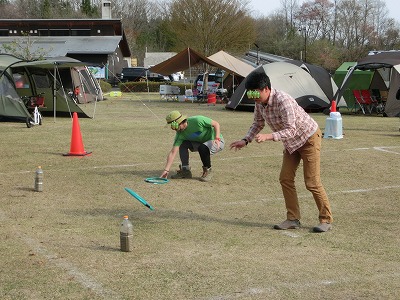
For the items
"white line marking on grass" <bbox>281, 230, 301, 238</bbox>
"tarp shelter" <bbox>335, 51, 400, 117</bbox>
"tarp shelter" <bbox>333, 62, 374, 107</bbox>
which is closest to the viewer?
"white line marking on grass" <bbox>281, 230, 301, 238</bbox>

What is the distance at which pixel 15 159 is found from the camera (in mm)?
12953

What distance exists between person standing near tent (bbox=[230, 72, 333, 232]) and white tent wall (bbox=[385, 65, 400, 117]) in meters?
17.3

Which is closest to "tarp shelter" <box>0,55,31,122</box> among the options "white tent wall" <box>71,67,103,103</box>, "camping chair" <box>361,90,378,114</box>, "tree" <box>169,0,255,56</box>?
"white tent wall" <box>71,67,103,103</box>

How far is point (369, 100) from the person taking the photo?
25.4 metres

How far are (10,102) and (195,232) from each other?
14769 mm

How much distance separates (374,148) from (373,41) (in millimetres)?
61244

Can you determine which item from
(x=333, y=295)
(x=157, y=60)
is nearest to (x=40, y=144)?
(x=333, y=295)

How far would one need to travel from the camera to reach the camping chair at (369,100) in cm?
2539

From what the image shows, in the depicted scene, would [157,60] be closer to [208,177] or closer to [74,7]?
[74,7]

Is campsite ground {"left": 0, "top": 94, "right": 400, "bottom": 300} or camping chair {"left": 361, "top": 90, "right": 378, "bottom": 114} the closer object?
campsite ground {"left": 0, "top": 94, "right": 400, "bottom": 300}

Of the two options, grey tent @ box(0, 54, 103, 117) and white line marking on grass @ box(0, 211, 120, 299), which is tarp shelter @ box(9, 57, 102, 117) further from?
white line marking on grass @ box(0, 211, 120, 299)

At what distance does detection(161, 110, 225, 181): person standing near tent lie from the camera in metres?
10.1

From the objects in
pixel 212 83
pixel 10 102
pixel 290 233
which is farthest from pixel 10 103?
pixel 212 83

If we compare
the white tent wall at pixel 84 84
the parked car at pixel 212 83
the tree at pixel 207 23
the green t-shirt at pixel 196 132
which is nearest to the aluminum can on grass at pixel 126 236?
the green t-shirt at pixel 196 132
